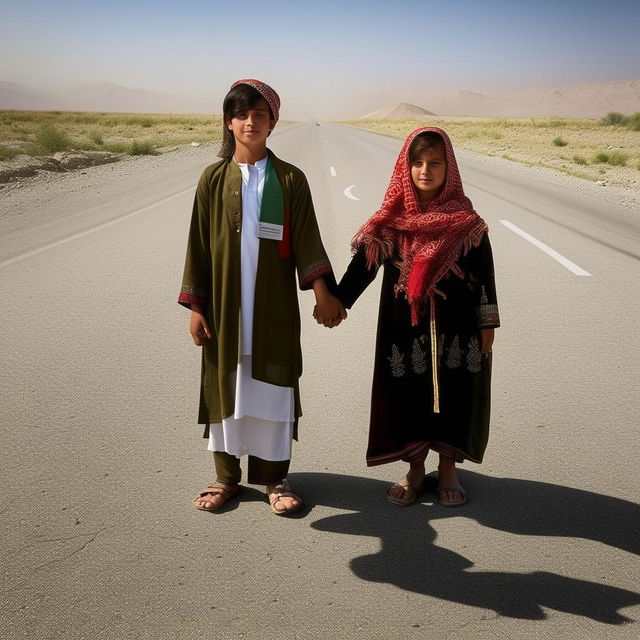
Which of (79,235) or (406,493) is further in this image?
(79,235)

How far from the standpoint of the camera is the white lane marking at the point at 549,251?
328 inches

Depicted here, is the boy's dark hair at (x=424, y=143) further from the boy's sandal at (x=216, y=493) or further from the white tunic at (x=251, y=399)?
the boy's sandal at (x=216, y=493)

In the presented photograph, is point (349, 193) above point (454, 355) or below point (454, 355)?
below

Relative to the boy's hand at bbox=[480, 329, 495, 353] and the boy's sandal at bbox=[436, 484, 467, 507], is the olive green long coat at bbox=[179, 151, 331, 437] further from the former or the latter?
the boy's sandal at bbox=[436, 484, 467, 507]

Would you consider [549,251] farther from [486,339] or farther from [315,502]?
[315,502]

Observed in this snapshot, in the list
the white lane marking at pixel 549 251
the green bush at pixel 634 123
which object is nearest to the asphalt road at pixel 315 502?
the white lane marking at pixel 549 251

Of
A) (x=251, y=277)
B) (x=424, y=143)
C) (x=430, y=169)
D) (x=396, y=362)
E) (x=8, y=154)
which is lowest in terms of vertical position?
(x=8, y=154)

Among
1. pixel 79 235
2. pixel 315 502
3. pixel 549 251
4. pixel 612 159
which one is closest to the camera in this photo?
pixel 315 502

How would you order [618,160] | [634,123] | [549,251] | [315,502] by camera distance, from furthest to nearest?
[634,123] → [618,160] → [549,251] → [315,502]

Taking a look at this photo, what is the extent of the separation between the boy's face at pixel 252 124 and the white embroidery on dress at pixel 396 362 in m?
1.08

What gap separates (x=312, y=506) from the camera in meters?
3.47

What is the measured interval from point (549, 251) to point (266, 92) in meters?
7.00

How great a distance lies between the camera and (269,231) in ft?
10.3

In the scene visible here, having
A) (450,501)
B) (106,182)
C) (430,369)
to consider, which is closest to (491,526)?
(450,501)
